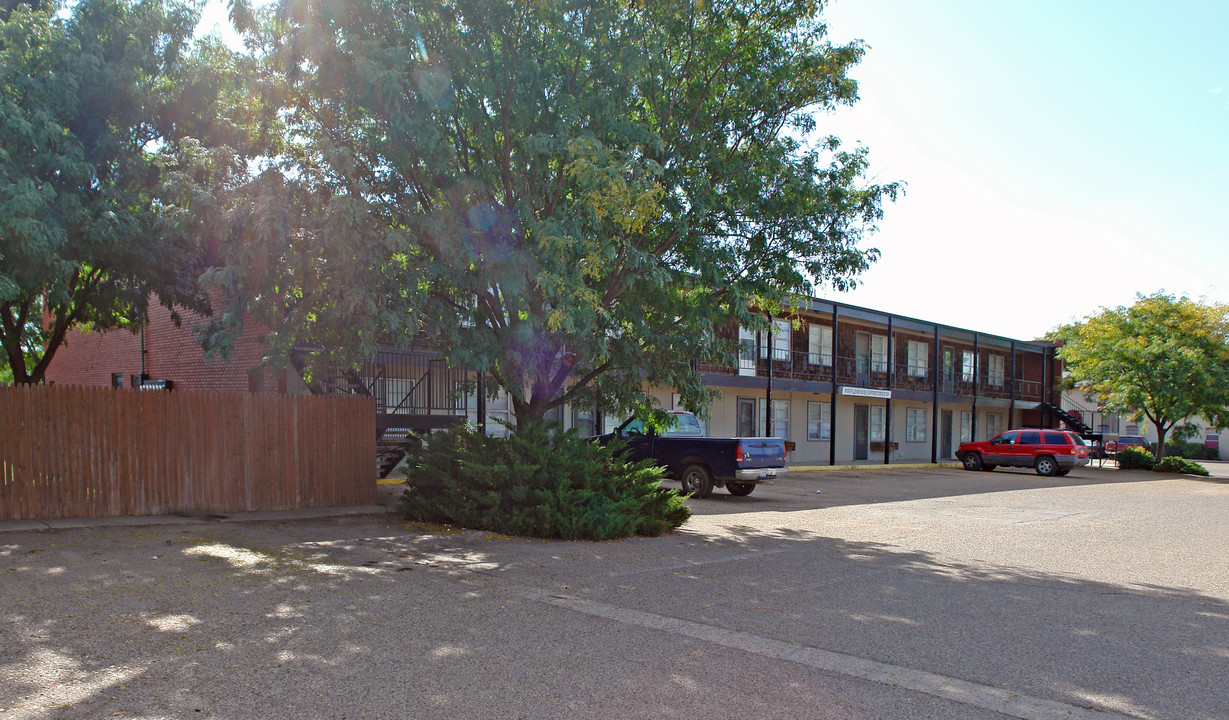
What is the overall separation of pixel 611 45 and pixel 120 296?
380 inches

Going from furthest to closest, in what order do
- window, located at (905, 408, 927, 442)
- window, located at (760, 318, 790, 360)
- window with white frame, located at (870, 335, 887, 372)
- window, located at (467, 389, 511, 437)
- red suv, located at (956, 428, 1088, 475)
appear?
window, located at (905, 408, 927, 442) < window with white frame, located at (870, 335, 887, 372) < window, located at (760, 318, 790, 360) < red suv, located at (956, 428, 1088, 475) < window, located at (467, 389, 511, 437)

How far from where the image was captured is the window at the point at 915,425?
37.2 m

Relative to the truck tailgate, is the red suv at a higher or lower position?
lower

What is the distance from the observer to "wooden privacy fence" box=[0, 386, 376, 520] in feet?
35.3

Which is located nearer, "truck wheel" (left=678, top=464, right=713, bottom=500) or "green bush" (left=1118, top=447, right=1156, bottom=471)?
"truck wheel" (left=678, top=464, right=713, bottom=500)

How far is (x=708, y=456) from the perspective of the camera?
17.3m

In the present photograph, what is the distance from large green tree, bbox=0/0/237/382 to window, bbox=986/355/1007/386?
36577mm

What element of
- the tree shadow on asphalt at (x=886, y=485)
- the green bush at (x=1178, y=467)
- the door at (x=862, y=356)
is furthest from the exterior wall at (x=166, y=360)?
the green bush at (x=1178, y=467)

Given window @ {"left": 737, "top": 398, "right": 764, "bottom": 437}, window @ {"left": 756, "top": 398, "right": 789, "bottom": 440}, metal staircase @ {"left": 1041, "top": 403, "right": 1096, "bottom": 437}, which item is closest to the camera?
window @ {"left": 737, "top": 398, "right": 764, "bottom": 437}

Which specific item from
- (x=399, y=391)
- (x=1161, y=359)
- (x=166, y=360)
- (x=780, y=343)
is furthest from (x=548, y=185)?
(x=1161, y=359)

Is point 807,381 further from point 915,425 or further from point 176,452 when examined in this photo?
point 176,452

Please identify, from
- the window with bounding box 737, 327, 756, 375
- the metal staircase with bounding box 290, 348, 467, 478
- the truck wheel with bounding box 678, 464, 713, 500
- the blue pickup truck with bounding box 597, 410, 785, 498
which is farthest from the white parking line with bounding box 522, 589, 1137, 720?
the window with bounding box 737, 327, 756, 375

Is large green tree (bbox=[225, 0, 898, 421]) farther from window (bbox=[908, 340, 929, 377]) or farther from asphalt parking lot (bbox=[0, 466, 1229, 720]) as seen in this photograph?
window (bbox=[908, 340, 929, 377])

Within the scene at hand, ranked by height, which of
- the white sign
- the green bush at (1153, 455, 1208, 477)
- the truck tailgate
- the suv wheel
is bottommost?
the green bush at (1153, 455, 1208, 477)
